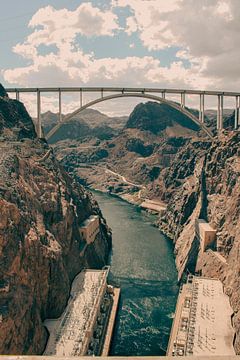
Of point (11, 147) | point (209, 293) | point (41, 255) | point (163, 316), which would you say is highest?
point (11, 147)

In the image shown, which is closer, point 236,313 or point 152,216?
point 236,313

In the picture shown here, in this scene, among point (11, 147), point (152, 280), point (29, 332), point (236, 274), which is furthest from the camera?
point (152, 280)

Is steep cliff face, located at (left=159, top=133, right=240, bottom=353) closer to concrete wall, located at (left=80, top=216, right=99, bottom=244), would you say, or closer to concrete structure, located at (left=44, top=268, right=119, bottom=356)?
concrete structure, located at (left=44, top=268, right=119, bottom=356)

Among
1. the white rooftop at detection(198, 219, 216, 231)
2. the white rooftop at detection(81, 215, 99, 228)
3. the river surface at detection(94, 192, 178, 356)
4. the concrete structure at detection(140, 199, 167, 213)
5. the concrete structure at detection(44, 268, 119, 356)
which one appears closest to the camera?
the concrete structure at detection(44, 268, 119, 356)

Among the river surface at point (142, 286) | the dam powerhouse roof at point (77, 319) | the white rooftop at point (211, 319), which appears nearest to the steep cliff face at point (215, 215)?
the white rooftop at point (211, 319)

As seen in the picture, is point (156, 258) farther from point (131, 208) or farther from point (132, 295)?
point (131, 208)

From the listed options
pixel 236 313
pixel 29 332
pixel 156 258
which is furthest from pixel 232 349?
pixel 156 258

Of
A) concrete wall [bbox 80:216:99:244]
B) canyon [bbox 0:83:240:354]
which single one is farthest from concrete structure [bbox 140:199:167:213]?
concrete wall [bbox 80:216:99:244]
